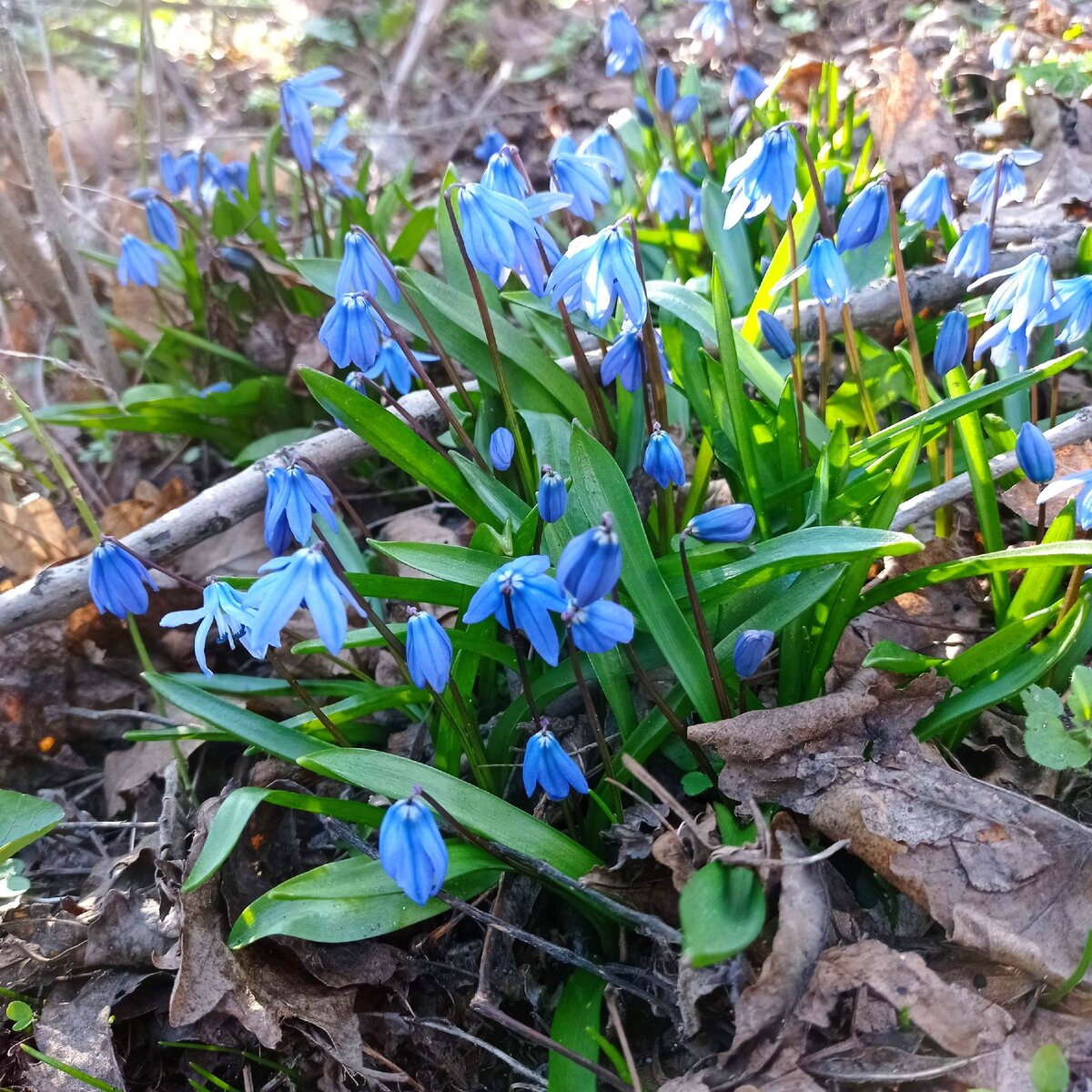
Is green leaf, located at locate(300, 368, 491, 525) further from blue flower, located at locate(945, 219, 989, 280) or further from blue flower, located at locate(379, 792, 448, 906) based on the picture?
blue flower, located at locate(945, 219, 989, 280)

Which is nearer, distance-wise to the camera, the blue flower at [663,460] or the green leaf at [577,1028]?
the green leaf at [577,1028]

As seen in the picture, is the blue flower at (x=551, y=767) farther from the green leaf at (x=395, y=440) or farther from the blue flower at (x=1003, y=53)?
the blue flower at (x=1003, y=53)

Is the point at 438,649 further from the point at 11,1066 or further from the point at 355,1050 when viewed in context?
the point at 11,1066

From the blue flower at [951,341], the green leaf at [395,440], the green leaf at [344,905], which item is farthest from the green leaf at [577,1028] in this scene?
the blue flower at [951,341]

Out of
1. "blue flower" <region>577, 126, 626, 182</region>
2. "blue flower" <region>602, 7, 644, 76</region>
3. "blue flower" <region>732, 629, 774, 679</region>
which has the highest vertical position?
"blue flower" <region>602, 7, 644, 76</region>

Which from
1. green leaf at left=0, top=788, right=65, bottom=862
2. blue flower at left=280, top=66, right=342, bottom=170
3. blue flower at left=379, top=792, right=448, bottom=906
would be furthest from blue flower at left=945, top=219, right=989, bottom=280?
green leaf at left=0, top=788, right=65, bottom=862

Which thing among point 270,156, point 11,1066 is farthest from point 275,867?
point 270,156

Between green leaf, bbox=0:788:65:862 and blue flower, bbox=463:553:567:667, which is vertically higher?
blue flower, bbox=463:553:567:667
